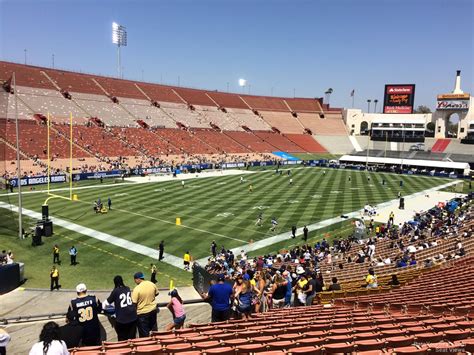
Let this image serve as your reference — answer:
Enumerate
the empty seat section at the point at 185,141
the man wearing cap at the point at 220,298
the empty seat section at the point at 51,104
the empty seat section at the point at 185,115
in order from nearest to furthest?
the man wearing cap at the point at 220,298
the empty seat section at the point at 51,104
the empty seat section at the point at 185,141
the empty seat section at the point at 185,115

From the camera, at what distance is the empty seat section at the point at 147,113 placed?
287 ft

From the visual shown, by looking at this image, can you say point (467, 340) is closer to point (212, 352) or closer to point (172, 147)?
point (212, 352)

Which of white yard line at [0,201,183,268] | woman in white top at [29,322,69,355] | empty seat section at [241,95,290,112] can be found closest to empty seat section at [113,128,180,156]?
white yard line at [0,201,183,268]

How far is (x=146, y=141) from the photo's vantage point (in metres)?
77.1

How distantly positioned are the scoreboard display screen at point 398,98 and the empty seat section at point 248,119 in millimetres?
33188

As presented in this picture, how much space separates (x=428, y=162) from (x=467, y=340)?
73.5 metres

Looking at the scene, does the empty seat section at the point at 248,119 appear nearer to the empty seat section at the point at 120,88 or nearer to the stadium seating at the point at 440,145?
the empty seat section at the point at 120,88

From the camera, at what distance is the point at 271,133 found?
109 meters

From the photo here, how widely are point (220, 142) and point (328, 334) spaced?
85.3m

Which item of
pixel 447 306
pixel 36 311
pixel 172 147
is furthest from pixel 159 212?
pixel 172 147

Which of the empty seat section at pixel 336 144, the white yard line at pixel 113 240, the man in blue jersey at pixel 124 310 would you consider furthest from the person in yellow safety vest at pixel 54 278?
the empty seat section at pixel 336 144

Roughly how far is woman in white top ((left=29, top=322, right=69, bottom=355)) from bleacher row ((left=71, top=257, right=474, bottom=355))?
87 cm

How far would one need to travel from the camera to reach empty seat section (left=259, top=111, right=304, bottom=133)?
376 ft

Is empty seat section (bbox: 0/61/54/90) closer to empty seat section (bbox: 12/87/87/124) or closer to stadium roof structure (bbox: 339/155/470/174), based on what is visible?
empty seat section (bbox: 12/87/87/124)
